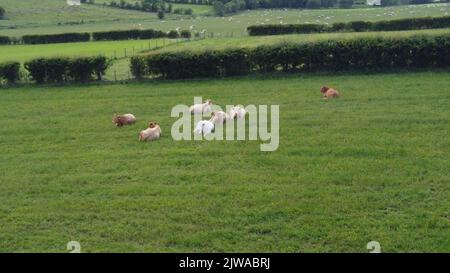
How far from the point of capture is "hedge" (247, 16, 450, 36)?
1630 inches

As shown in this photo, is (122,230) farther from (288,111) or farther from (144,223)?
(288,111)

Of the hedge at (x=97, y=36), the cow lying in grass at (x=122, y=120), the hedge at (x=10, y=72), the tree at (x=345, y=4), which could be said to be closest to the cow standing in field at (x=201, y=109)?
the cow lying in grass at (x=122, y=120)

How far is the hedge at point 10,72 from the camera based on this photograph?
21.4 m

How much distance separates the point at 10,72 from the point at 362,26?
101 feet

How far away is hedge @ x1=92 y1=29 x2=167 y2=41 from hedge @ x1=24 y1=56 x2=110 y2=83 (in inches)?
1224

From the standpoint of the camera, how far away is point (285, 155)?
10.3 meters

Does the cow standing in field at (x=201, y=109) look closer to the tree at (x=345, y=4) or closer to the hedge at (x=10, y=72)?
the hedge at (x=10, y=72)

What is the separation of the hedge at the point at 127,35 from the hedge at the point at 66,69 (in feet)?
102

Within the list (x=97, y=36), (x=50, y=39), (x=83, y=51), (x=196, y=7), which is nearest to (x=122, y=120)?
(x=83, y=51)

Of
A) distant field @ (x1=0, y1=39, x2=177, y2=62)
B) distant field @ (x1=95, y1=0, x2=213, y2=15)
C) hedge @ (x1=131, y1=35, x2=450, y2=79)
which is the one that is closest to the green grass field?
hedge @ (x1=131, y1=35, x2=450, y2=79)

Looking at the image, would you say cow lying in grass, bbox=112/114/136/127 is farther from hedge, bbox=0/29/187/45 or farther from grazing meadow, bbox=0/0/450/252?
hedge, bbox=0/29/187/45

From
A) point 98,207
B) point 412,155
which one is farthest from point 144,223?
point 412,155

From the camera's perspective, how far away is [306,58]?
19828 mm
